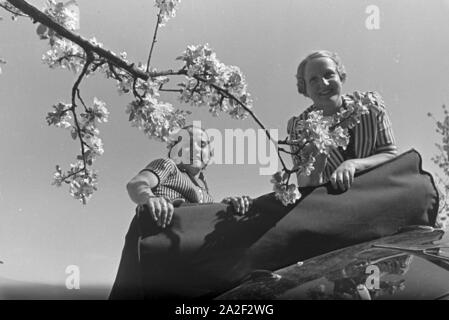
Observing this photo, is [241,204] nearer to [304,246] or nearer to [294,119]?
[304,246]

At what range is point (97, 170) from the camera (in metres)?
2.40

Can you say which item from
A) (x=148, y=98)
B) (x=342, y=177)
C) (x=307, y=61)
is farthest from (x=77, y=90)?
(x=342, y=177)

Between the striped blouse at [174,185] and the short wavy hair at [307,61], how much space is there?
0.58m

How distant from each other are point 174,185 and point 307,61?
0.76 meters

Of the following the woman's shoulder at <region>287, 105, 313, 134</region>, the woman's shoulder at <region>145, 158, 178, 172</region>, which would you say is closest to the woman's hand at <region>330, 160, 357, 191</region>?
the woman's shoulder at <region>287, 105, 313, 134</region>

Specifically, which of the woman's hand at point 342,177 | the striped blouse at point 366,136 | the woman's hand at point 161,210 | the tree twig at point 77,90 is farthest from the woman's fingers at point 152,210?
the woman's hand at point 342,177

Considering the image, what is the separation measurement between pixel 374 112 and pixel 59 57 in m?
1.27

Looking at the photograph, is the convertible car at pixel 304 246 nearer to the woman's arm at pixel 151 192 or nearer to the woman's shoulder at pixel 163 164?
the woman's arm at pixel 151 192

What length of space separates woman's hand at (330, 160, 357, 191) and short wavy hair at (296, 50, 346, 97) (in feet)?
1.15

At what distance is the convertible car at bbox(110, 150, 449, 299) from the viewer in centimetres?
223

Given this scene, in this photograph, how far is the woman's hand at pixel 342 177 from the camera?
2.38m

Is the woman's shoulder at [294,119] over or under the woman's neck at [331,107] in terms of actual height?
under

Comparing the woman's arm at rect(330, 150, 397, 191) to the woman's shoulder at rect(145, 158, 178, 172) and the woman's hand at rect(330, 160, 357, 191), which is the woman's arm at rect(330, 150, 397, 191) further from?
the woman's shoulder at rect(145, 158, 178, 172)

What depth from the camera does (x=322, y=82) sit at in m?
2.47
